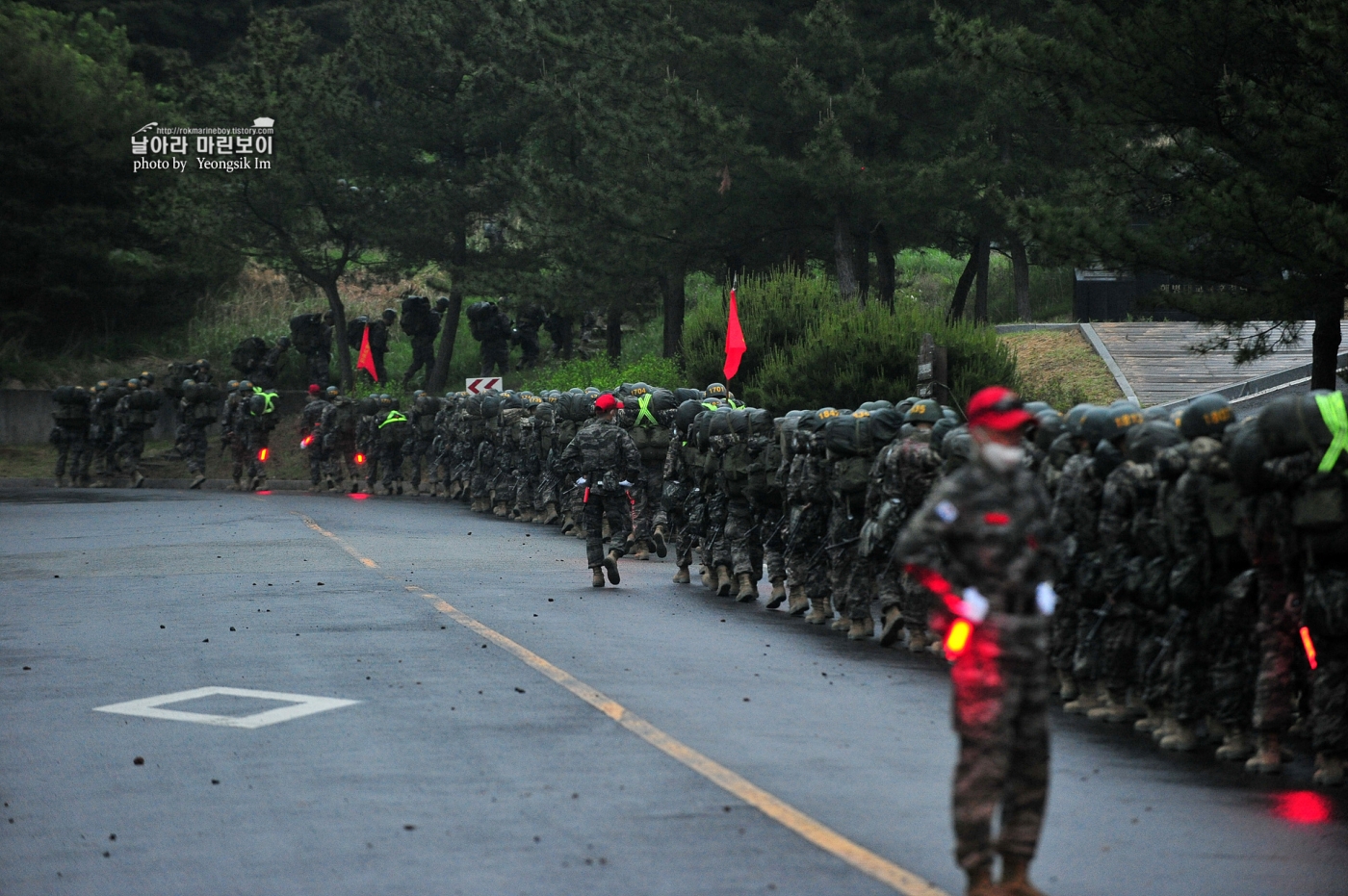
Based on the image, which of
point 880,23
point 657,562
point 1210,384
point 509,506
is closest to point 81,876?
point 657,562

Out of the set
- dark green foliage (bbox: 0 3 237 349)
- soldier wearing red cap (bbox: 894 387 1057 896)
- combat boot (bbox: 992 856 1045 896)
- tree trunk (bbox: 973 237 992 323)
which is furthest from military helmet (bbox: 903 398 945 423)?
dark green foliage (bbox: 0 3 237 349)

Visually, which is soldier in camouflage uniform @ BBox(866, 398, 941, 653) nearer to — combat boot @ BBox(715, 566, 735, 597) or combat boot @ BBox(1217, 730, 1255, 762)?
combat boot @ BBox(715, 566, 735, 597)

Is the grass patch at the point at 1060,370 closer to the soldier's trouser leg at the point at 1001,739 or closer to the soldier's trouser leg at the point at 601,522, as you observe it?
Answer: the soldier's trouser leg at the point at 601,522

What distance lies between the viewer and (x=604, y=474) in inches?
716

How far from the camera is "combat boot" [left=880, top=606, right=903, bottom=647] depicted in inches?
546

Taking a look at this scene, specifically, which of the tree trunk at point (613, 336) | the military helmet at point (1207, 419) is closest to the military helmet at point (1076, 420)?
the military helmet at point (1207, 419)

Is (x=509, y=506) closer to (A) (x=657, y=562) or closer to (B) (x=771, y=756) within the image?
(A) (x=657, y=562)

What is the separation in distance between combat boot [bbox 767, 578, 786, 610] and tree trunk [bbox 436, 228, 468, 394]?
33.8 metres

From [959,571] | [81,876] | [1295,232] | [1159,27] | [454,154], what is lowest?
[81,876]

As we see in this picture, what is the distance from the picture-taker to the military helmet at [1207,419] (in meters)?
9.93

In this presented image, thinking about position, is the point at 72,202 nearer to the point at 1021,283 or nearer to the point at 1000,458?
the point at 1021,283

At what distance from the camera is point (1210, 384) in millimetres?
34094

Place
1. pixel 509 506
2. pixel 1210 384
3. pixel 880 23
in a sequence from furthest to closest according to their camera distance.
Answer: pixel 880 23 → pixel 1210 384 → pixel 509 506

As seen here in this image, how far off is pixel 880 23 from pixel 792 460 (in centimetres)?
2565
